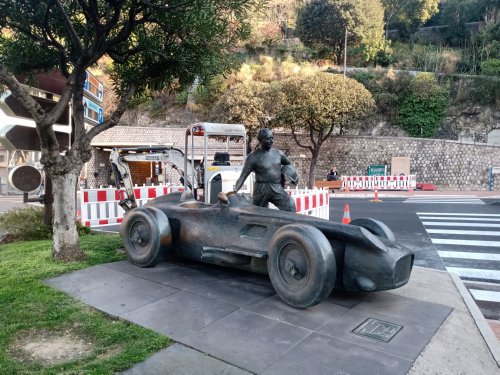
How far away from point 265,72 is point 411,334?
1239 inches

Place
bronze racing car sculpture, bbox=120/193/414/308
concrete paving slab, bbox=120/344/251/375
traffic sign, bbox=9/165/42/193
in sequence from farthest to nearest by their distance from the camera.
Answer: traffic sign, bbox=9/165/42/193, bronze racing car sculpture, bbox=120/193/414/308, concrete paving slab, bbox=120/344/251/375

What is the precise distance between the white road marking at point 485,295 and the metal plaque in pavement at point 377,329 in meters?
2.34

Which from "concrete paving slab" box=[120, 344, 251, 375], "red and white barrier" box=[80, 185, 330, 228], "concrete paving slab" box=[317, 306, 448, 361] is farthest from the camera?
"red and white barrier" box=[80, 185, 330, 228]

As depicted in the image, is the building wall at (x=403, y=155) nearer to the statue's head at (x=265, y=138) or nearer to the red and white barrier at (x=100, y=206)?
the red and white barrier at (x=100, y=206)

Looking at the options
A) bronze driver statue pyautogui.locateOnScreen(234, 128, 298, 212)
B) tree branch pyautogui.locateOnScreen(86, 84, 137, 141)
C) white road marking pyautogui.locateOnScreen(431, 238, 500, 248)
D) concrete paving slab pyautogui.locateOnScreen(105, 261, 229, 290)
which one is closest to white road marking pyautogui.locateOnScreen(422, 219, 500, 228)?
white road marking pyautogui.locateOnScreen(431, 238, 500, 248)

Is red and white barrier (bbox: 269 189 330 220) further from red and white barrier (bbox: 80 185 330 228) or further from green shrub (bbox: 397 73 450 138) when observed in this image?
green shrub (bbox: 397 73 450 138)

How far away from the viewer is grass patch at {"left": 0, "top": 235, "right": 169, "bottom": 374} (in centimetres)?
310

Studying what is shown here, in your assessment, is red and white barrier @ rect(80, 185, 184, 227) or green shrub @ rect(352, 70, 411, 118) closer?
red and white barrier @ rect(80, 185, 184, 227)

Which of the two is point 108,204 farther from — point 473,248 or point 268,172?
point 473,248

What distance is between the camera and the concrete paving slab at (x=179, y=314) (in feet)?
12.2

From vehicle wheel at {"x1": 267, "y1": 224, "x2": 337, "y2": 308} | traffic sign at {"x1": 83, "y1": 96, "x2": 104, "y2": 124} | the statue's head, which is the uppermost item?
traffic sign at {"x1": 83, "y1": 96, "x2": 104, "y2": 124}

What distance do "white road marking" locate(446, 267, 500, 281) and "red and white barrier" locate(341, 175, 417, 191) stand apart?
1814cm

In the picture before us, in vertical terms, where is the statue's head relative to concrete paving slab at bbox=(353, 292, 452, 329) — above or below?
above

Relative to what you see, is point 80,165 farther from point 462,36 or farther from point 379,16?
point 462,36
